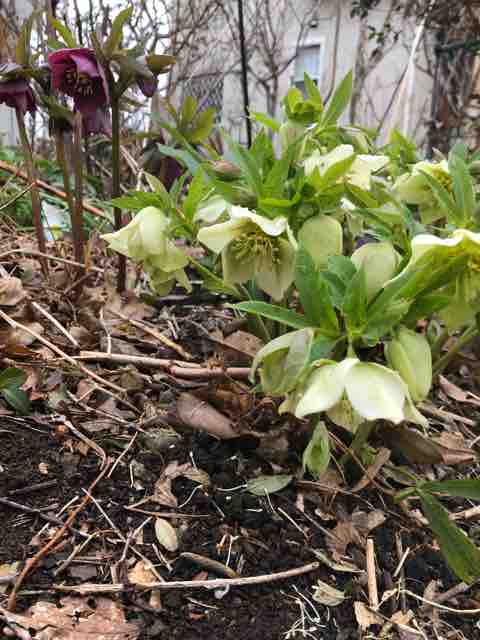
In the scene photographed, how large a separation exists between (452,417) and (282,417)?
1.05 feet

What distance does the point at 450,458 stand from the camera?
2.65 feet

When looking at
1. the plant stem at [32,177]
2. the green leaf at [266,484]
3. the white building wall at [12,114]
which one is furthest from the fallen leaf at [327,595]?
the white building wall at [12,114]

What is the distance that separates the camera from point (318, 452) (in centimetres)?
65

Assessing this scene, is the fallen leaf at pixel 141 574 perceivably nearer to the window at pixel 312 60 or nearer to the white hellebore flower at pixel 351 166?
the white hellebore flower at pixel 351 166

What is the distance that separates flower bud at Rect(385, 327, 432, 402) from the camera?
553 millimetres

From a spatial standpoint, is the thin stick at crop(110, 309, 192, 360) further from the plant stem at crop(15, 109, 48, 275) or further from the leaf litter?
the plant stem at crop(15, 109, 48, 275)

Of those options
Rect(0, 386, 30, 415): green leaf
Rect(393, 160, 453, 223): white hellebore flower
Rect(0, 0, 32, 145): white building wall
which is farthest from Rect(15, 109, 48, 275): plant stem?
Rect(0, 0, 32, 145): white building wall

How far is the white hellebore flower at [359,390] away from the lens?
49 cm

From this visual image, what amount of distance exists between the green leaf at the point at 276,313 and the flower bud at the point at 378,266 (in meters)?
0.07

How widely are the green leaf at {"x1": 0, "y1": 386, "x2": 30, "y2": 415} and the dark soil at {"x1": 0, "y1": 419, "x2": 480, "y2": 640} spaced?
0.08ft

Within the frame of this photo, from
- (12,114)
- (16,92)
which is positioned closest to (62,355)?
(16,92)

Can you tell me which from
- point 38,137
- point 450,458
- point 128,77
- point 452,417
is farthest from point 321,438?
point 38,137

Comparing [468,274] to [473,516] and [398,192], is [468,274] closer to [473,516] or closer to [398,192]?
[398,192]

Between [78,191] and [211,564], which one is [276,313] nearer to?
[211,564]
